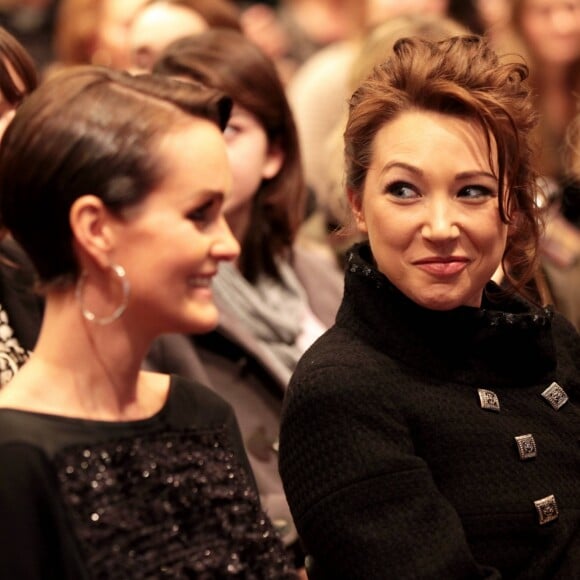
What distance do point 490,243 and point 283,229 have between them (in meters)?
1.11

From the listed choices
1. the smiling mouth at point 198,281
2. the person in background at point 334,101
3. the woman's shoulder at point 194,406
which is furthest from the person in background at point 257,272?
the smiling mouth at point 198,281

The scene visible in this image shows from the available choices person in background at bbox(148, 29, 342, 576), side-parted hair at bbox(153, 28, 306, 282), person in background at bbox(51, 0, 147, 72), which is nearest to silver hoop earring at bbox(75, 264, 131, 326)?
person in background at bbox(148, 29, 342, 576)

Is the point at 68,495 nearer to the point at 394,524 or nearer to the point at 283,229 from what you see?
the point at 394,524

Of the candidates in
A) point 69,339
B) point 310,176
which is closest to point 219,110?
point 69,339

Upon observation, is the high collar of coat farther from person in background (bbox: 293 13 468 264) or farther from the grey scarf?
the grey scarf

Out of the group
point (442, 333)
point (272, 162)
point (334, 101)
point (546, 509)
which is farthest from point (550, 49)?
point (546, 509)

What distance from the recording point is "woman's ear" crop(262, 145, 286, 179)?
117 inches

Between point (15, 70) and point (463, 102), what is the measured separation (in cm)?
76

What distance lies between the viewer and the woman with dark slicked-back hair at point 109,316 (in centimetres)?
154

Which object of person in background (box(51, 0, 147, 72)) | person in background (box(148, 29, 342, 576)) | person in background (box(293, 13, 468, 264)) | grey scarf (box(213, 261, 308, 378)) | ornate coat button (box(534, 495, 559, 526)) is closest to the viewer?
ornate coat button (box(534, 495, 559, 526))

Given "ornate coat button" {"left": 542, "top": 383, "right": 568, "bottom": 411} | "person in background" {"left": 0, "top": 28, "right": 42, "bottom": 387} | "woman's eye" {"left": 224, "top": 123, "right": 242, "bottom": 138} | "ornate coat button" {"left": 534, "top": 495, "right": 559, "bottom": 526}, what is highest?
"person in background" {"left": 0, "top": 28, "right": 42, "bottom": 387}

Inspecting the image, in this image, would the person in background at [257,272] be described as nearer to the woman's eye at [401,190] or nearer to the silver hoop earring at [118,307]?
the woman's eye at [401,190]

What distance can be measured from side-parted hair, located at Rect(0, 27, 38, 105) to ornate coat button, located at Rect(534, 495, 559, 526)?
105 cm

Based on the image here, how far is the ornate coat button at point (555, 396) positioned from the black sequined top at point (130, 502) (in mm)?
499
